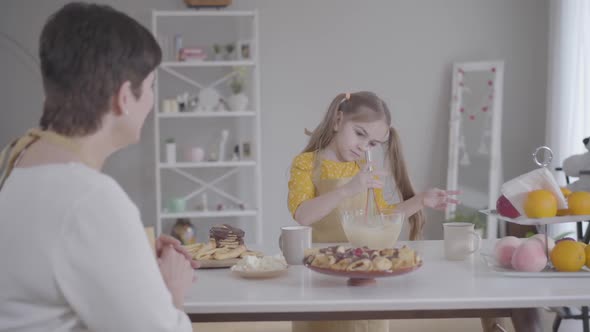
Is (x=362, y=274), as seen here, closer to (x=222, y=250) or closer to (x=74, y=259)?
(x=222, y=250)

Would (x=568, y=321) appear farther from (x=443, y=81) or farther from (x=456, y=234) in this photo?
(x=443, y=81)

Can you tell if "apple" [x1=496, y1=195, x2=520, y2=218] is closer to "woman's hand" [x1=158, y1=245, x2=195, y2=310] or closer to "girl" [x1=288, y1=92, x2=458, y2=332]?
"girl" [x1=288, y1=92, x2=458, y2=332]

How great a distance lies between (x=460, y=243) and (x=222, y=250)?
0.65m

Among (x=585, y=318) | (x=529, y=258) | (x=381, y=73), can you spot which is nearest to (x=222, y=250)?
(x=529, y=258)

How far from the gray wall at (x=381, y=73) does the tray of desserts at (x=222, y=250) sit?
3358mm

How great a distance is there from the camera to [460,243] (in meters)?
1.90

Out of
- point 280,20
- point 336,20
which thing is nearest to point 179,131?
point 280,20

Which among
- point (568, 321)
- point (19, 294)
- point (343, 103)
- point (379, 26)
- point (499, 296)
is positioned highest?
point (379, 26)

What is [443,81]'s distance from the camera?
5.35 meters

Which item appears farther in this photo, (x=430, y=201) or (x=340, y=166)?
(x=340, y=166)

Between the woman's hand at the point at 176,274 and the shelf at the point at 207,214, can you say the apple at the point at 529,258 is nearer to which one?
the woman's hand at the point at 176,274

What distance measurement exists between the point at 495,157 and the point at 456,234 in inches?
132

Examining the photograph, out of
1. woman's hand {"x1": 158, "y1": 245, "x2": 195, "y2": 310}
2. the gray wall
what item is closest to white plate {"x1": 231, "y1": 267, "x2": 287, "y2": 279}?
woman's hand {"x1": 158, "y1": 245, "x2": 195, "y2": 310}

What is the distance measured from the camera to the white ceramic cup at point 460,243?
6.24 ft
